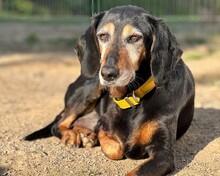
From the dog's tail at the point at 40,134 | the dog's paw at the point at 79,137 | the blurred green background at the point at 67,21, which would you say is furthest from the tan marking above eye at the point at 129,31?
the blurred green background at the point at 67,21

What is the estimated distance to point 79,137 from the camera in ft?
20.0

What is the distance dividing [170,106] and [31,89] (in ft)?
17.2

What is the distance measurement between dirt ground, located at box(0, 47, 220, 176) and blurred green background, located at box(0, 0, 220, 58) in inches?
130

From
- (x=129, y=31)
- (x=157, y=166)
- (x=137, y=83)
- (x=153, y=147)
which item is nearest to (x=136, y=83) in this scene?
(x=137, y=83)

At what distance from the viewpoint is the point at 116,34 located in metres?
5.21

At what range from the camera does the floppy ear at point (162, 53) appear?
17.1 ft

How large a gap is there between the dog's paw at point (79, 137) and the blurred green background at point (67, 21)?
8.62 metres

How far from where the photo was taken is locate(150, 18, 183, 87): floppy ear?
205 inches

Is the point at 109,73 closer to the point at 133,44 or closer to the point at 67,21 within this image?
the point at 133,44

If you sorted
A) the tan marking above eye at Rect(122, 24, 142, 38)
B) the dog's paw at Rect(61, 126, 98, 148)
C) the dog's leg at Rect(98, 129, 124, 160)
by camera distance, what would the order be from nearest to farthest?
1. the tan marking above eye at Rect(122, 24, 142, 38)
2. the dog's leg at Rect(98, 129, 124, 160)
3. the dog's paw at Rect(61, 126, 98, 148)

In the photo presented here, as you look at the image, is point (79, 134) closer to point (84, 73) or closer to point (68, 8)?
point (84, 73)

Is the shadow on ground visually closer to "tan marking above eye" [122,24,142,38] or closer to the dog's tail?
"tan marking above eye" [122,24,142,38]

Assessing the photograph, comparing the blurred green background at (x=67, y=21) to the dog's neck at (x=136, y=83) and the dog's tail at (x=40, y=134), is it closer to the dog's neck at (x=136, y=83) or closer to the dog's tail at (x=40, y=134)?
Result: the dog's tail at (x=40, y=134)

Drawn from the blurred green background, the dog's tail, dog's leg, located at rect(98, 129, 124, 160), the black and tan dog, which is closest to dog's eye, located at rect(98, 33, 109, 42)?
the black and tan dog
